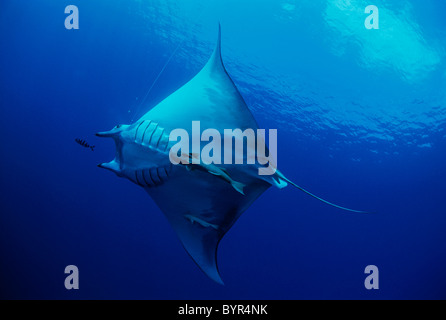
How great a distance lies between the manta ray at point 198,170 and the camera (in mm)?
2387

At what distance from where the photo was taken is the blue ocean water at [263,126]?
8594 millimetres

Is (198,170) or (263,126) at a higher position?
(263,126)

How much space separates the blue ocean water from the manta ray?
6909mm

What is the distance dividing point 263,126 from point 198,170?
10.3m

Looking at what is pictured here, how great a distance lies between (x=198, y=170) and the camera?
2385mm

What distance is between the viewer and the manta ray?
94.0 inches

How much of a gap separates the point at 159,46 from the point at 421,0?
27.7 feet

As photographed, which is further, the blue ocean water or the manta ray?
the blue ocean water

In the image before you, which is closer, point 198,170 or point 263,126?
point 198,170

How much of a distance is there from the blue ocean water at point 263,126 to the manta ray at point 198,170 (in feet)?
22.7

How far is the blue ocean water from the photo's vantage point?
859 cm

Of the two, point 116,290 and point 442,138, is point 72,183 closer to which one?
point 116,290

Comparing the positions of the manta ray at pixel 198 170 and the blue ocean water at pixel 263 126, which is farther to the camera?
the blue ocean water at pixel 263 126
